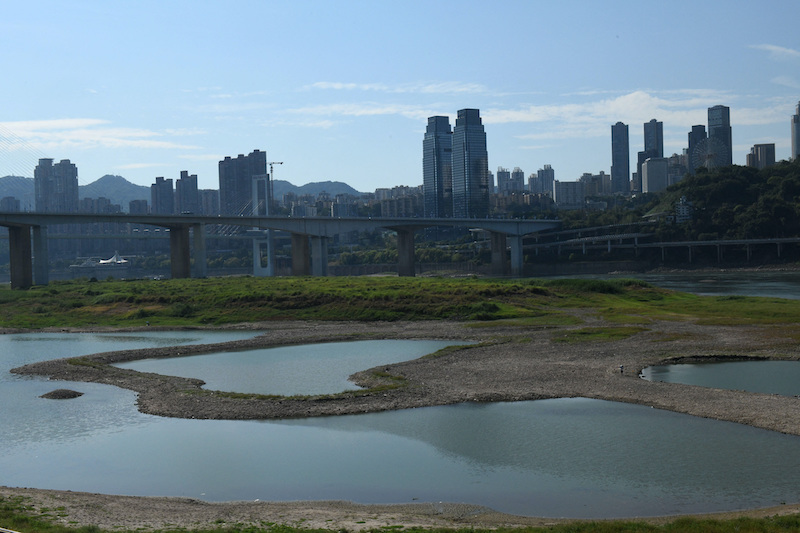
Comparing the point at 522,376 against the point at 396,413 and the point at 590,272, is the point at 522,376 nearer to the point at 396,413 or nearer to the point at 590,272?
the point at 396,413

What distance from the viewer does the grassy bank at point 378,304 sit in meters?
48.6

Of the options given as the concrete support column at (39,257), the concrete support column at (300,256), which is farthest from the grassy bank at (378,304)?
the concrete support column at (300,256)

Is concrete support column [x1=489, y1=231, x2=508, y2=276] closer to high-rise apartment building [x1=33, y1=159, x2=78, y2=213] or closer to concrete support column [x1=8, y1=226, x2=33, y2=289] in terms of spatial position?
concrete support column [x1=8, y1=226, x2=33, y2=289]

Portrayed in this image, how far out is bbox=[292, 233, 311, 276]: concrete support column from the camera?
9525 cm

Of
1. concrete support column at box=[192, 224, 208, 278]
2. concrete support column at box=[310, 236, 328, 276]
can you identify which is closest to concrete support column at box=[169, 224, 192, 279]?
concrete support column at box=[192, 224, 208, 278]

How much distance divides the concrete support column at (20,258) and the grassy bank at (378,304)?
12779mm

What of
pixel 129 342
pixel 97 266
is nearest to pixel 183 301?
pixel 129 342

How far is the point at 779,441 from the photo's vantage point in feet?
61.9

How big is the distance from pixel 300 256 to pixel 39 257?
28.4 m

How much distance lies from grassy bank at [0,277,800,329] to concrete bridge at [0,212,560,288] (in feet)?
48.2

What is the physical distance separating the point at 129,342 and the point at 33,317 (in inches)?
642

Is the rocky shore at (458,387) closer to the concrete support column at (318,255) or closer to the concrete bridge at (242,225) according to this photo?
the concrete bridge at (242,225)

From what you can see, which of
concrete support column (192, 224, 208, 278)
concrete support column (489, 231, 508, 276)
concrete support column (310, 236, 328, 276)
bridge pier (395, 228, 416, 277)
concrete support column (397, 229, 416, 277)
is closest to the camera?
concrete support column (192, 224, 208, 278)

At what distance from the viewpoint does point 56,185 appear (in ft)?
573
